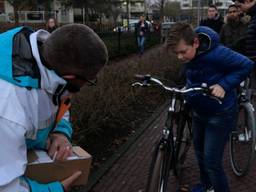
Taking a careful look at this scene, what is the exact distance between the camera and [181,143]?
4504 millimetres

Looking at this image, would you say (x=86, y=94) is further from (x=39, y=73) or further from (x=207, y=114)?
(x=39, y=73)

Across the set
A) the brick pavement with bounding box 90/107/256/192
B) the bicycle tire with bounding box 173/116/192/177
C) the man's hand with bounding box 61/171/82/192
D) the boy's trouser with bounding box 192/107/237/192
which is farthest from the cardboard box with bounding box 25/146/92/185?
the brick pavement with bounding box 90/107/256/192

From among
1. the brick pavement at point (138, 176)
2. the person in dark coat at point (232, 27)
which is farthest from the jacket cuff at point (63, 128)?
the person in dark coat at point (232, 27)

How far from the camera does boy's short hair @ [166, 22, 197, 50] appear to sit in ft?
11.7

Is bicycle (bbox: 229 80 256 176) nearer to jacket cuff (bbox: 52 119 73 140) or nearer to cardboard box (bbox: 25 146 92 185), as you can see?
jacket cuff (bbox: 52 119 73 140)

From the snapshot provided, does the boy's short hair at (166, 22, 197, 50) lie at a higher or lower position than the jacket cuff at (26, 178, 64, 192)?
higher

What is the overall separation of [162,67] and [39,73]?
961cm

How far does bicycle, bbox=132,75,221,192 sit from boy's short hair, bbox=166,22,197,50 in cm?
33

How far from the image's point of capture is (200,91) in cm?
354

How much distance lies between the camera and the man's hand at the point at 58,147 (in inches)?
88.7

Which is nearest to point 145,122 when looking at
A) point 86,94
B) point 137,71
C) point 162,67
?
point 86,94

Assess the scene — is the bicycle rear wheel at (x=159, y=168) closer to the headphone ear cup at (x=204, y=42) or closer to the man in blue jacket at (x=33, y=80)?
the headphone ear cup at (x=204, y=42)

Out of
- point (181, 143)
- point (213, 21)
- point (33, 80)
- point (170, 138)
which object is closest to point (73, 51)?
point (33, 80)

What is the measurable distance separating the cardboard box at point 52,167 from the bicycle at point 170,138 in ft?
4.54
